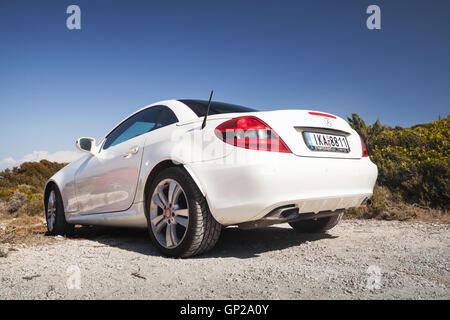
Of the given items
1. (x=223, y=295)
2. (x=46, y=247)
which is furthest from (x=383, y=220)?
(x=46, y=247)

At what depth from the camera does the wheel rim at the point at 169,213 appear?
2928 millimetres

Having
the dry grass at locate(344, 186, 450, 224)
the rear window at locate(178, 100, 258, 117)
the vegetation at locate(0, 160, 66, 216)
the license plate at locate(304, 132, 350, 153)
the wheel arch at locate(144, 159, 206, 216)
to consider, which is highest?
the rear window at locate(178, 100, 258, 117)

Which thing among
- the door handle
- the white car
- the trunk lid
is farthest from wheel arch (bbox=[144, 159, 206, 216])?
the trunk lid

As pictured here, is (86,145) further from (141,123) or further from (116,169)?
(141,123)

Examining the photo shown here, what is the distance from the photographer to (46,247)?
3629 mm

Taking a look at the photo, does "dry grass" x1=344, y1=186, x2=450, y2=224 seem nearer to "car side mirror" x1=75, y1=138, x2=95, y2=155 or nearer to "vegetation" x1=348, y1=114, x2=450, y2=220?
"vegetation" x1=348, y1=114, x2=450, y2=220

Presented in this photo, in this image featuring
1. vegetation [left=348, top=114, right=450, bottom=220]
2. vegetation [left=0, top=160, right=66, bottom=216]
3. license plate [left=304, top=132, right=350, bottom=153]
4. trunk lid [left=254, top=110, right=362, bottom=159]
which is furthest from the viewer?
vegetation [left=0, top=160, right=66, bottom=216]

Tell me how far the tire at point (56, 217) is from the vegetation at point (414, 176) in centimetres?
420

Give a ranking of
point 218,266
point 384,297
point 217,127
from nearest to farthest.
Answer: point 384,297, point 218,266, point 217,127

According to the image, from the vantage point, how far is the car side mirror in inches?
169

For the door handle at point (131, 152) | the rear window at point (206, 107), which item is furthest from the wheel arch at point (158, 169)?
the rear window at point (206, 107)

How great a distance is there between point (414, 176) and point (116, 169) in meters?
4.77

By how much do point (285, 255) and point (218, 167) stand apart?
982 millimetres

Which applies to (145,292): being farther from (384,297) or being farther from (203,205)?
(384,297)
